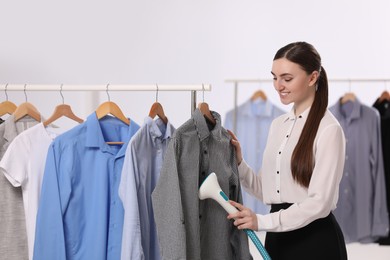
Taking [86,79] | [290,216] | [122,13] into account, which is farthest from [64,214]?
[122,13]

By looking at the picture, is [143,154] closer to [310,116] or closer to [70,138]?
[70,138]

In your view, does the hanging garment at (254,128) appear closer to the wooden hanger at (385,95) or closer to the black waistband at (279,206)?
the wooden hanger at (385,95)

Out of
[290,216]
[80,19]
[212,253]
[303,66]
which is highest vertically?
[80,19]

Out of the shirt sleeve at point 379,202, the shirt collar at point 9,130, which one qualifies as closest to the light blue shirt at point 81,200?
the shirt collar at point 9,130

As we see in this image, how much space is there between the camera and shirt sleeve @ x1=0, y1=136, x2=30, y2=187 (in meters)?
2.45

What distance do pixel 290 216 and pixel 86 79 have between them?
97.5 inches

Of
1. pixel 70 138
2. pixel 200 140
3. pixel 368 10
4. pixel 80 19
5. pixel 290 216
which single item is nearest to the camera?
pixel 290 216

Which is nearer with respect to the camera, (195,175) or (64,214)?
(195,175)

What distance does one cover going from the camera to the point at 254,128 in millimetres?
4168

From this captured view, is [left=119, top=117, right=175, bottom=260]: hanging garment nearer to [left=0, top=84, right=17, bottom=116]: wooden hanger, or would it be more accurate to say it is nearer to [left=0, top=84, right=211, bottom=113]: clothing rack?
[left=0, top=84, right=211, bottom=113]: clothing rack

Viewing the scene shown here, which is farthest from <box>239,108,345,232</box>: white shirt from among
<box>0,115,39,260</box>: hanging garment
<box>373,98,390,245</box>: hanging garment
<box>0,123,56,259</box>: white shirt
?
<box>373,98,390,245</box>: hanging garment

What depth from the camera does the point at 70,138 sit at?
8.09ft

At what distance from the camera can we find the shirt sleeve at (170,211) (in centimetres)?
214

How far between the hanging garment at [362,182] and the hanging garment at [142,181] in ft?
6.79
